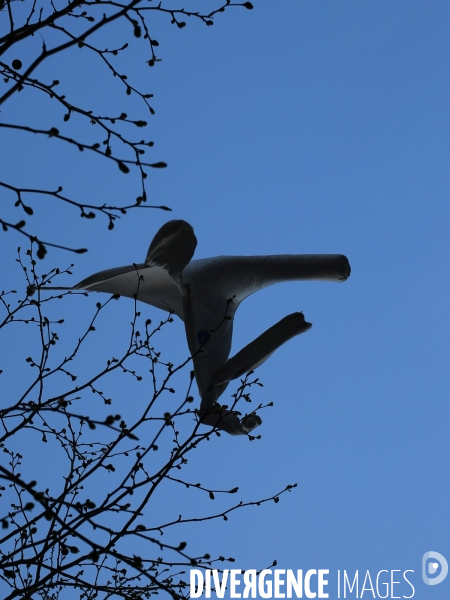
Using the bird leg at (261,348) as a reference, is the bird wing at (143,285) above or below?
above

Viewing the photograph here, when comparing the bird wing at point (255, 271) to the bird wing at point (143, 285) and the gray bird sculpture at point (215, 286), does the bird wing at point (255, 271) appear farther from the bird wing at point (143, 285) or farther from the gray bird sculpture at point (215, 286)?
the bird wing at point (143, 285)

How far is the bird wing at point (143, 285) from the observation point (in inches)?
158

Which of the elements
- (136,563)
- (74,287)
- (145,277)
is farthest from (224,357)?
(136,563)

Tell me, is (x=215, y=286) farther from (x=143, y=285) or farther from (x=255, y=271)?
(x=143, y=285)

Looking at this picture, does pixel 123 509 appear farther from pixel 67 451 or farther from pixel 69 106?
pixel 69 106

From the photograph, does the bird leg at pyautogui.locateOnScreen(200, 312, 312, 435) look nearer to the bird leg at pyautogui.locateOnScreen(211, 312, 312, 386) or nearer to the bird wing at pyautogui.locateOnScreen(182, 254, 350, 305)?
the bird leg at pyautogui.locateOnScreen(211, 312, 312, 386)

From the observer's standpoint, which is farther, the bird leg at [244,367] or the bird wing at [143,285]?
the bird wing at [143,285]

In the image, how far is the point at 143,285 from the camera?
165 inches

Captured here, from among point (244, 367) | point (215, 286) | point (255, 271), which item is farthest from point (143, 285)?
point (244, 367)

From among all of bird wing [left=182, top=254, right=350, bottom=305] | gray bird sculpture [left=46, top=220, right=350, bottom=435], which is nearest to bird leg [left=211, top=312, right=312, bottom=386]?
gray bird sculpture [left=46, top=220, right=350, bottom=435]

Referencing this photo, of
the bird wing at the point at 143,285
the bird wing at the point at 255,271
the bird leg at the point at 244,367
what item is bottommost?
the bird leg at the point at 244,367

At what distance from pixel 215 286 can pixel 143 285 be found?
523 millimetres

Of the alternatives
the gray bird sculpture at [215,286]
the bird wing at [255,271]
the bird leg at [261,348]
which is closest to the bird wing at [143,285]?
the gray bird sculpture at [215,286]

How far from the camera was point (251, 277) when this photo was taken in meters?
3.84
